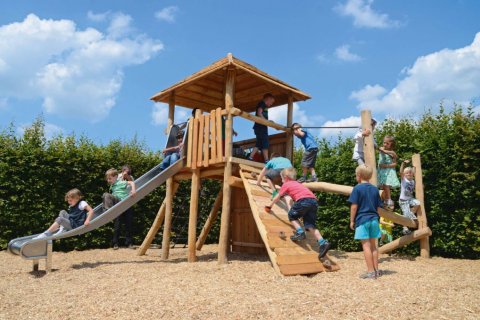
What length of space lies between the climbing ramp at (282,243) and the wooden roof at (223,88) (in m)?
2.35

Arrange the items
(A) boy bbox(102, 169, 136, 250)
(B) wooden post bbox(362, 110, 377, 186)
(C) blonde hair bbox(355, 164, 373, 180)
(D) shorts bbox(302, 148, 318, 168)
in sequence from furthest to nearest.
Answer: (A) boy bbox(102, 169, 136, 250)
(D) shorts bbox(302, 148, 318, 168)
(B) wooden post bbox(362, 110, 377, 186)
(C) blonde hair bbox(355, 164, 373, 180)

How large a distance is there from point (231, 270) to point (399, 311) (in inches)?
131

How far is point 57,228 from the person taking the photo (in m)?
8.11

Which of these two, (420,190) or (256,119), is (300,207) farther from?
(420,190)

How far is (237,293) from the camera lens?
5070mm

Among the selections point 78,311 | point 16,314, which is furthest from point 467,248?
point 16,314

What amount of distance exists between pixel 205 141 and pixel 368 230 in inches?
164

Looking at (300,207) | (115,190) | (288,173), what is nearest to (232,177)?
(288,173)

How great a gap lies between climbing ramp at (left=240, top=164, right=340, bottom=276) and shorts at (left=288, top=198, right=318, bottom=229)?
39 cm

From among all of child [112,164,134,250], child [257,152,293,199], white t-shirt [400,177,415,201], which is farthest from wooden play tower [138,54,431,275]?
child [112,164,134,250]

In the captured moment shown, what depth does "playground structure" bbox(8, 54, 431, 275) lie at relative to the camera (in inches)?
272

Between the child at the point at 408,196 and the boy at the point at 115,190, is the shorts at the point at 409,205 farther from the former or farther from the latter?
the boy at the point at 115,190

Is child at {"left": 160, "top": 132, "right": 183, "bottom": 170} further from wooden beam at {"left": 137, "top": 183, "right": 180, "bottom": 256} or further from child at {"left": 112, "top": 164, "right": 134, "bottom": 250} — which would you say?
child at {"left": 112, "top": 164, "right": 134, "bottom": 250}

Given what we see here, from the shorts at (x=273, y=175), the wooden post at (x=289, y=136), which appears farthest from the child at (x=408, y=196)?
the shorts at (x=273, y=175)
